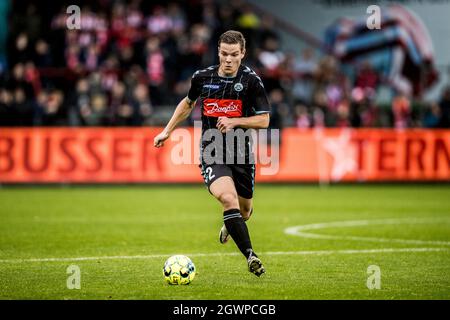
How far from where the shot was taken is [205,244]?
11.8 metres

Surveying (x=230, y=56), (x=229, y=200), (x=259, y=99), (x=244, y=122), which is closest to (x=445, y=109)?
(x=259, y=99)

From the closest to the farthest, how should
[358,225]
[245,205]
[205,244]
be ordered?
[245,205] → [205,244] → [358,225]

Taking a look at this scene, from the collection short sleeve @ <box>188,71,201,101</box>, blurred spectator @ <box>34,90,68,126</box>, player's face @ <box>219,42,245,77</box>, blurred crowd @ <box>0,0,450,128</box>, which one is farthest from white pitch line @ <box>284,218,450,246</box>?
blurred spectator @ <box>34,90,68,126</box>

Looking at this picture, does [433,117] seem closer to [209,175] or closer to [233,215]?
[209,175]

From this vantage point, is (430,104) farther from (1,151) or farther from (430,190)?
(1,151)

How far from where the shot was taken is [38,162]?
846 inches

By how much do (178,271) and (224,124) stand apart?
4.95ft

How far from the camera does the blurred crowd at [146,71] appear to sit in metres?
23.2

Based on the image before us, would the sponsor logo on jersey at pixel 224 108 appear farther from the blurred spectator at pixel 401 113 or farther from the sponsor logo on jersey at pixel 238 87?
the blurred spectator at pixel 401 113

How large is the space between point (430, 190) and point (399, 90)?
268 inches

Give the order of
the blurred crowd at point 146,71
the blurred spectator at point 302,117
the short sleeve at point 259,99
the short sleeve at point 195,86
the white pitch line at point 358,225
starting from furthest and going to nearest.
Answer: the blurred spectator at point 302,117, the blurred crowd at point 146,71, the white pitch line at point 358,225, the short sleeve at point 195,86, the short sleeve at point 259,99

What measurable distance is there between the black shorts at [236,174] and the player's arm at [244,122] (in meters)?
0.49

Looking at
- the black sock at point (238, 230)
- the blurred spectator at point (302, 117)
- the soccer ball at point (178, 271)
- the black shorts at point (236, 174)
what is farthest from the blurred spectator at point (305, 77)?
the soccer ball at point (178, 271)
